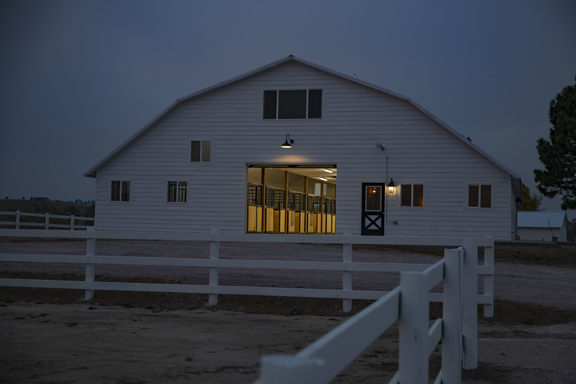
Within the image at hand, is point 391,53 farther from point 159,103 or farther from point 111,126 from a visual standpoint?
point 111,126

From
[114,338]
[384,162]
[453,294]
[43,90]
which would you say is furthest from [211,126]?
[43,90]

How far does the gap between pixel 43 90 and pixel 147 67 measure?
118 feet

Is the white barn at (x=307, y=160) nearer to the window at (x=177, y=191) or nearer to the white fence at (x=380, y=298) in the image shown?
the window at (x=177, y=191)

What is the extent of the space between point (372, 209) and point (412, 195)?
147cm

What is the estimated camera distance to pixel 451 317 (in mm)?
4402

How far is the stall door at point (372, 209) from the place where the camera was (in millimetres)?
23453

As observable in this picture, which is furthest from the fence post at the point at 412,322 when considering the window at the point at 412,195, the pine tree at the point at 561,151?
the pine tree at the point at 561,151

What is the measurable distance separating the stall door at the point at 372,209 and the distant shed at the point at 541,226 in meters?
55.1

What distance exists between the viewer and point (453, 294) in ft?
14.2

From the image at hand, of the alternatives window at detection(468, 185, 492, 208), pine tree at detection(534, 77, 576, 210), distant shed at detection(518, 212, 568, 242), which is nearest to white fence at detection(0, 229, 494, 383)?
window at detection(468, 185, 492, 208)

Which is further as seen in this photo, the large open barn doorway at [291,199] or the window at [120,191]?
the large open barn doorway at [291,199]

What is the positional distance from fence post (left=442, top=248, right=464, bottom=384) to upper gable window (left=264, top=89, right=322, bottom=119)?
771 inches

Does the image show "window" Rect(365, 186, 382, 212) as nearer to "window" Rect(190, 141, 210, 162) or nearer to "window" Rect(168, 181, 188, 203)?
"window" Rect(190, 141, 210, 162)

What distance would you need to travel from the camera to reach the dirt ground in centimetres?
569
